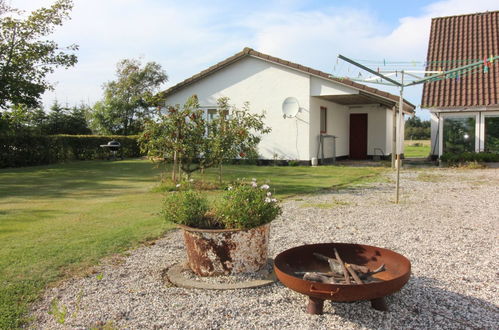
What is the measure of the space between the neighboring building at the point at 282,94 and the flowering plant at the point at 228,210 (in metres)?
12.1

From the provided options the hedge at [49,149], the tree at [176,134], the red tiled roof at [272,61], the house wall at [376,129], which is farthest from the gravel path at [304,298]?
the hedge at [49,149]

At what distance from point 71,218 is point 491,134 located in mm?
15113

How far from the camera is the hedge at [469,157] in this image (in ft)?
51.4

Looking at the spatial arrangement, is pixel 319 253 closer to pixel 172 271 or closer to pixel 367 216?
pixel 172 271

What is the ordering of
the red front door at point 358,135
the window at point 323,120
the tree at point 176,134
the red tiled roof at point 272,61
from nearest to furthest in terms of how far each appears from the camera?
1. the tree at point 176,134
2. the red tiled roof at point 272,61
3. the window at point 323,120
4. the red front door at point 358,135

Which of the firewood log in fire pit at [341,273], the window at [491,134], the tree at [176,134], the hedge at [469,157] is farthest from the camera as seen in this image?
the window at [491,134]

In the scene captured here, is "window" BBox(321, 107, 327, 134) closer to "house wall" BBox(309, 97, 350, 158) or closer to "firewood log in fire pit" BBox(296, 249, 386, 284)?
"house wall" BBox(309, 97, 350, 158)

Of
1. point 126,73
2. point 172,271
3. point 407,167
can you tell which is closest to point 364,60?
point 172,271

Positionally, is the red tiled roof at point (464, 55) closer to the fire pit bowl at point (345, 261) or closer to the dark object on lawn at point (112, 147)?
the fire pit bowl at point (345, 261)

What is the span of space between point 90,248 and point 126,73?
108ft

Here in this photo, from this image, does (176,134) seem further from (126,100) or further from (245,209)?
(126,100)

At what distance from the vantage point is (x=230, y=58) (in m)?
17.7

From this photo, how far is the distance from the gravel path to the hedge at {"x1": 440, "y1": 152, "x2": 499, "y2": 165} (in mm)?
9909

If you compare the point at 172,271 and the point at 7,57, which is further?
the point at 7,57
